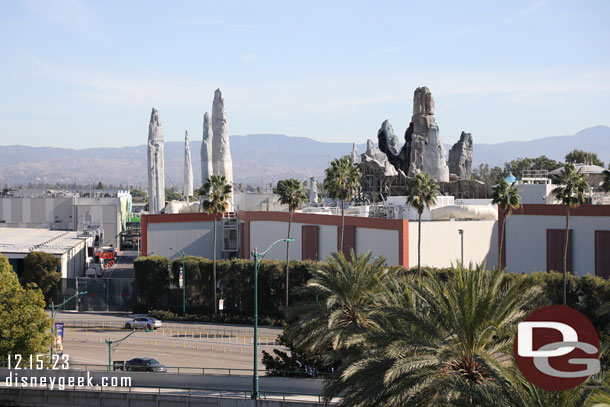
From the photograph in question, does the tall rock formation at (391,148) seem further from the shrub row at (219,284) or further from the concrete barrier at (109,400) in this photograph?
the concrete barrier at (109,400)

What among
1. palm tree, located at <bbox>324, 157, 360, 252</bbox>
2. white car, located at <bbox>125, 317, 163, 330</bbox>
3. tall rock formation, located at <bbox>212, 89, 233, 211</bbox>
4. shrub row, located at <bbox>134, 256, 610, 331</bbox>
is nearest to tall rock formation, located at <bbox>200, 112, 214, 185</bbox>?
tall rock formation, located at <bbox>212, 89, 233, 211</bbox>

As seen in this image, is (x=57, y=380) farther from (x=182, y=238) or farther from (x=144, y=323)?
(x=182, y=238)

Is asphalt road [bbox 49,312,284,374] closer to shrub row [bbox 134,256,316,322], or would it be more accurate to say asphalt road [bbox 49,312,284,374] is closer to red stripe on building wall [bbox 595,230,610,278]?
shrub row [bbox 134,256,316,322]

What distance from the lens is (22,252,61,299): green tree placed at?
75.1 metres

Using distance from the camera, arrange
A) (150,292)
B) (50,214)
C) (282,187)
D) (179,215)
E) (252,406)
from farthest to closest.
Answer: (50,214)
(179,215)
(150,292)
(282,187)
(252,406)

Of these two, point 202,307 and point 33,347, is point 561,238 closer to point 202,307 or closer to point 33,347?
point 202,307

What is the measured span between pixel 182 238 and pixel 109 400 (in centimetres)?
5254

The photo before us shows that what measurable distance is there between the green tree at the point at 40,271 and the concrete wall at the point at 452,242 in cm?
3536

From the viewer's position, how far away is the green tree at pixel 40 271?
75062mm

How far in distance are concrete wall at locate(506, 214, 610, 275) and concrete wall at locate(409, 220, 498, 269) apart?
2.42m

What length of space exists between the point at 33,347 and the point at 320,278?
1718 centimetres

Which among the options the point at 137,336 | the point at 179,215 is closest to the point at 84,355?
the point at 137,336

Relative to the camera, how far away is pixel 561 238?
216 feet

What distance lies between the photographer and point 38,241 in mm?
93000
